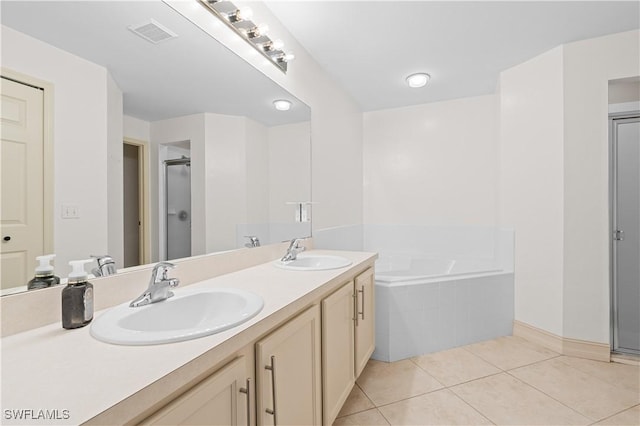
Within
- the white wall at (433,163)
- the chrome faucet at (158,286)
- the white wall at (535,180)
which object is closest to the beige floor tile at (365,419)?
the chrome faucet at (158,286)

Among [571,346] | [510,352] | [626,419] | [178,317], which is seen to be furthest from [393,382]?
[178,317]

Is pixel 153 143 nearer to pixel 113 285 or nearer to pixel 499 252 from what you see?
pixel 113 285

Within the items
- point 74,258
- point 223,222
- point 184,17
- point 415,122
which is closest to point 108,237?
point 74,258

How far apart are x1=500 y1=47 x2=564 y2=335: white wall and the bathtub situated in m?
0.20

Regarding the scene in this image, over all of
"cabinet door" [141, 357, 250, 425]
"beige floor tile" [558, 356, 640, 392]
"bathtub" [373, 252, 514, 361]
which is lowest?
"beige floor tile" [558, 356, 640, 392]

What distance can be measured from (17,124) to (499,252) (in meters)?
3.35

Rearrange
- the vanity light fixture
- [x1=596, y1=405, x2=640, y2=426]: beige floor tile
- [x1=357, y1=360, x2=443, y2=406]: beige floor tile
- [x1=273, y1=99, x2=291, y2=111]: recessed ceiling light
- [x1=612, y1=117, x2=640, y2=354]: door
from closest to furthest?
the vanity light fixture → [x1=596, y1=405, x2=640, y2=426]: beige floor tile → [x1=357, y1=360, x2=443, y2=406]: beige floor tile → [x1=273, y1=99, x2=291, y2=111]: recessed ceiling light → [x1=612, y1=117, x2=640, y2=354]: door

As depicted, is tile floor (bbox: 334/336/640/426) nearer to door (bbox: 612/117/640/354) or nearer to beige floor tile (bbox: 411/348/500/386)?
beige floor tile (bbox: 411/348/500/386)

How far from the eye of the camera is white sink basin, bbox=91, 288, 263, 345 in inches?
28.2

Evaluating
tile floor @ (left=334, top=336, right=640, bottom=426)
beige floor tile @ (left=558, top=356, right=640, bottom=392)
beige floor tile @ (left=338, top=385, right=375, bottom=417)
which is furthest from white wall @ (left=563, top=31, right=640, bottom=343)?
beige floor tile @ (left=338, top=385, right=375, bottom=417)

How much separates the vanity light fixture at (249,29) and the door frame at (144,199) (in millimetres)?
737

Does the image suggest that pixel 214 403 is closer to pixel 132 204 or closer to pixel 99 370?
pixel 99 370

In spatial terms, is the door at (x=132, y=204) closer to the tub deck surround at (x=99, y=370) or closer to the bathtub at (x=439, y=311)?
the tub deck surround at (x=99, y=370)

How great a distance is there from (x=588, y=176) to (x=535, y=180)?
0.34 meters
